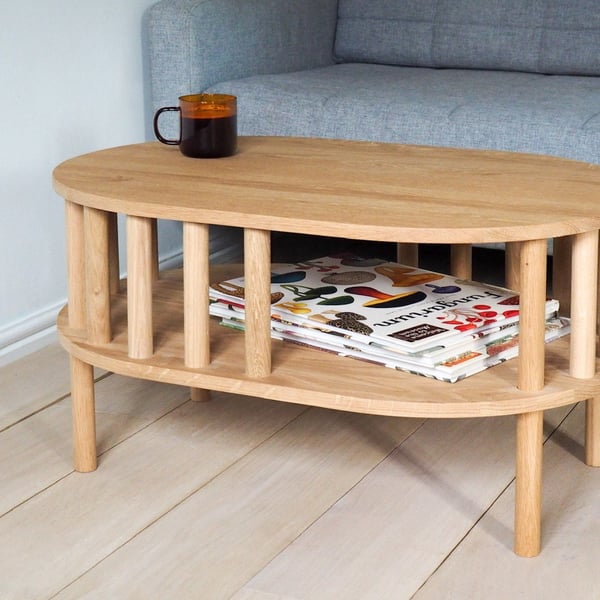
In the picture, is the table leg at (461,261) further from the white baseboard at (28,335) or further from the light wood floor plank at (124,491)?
the white baseboard at (28,335)

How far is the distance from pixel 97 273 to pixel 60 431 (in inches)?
13.5

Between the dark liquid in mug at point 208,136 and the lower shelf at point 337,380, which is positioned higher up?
the dark liquid in mug at point 208,136

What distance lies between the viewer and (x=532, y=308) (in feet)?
3.45

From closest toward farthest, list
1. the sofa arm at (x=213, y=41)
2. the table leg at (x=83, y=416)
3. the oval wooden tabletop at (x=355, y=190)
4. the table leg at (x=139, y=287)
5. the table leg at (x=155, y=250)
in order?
1. the oval wooden tabletop at (x=355, y=190)
2. the table leg at (x=139, y=287)
3. the table leg at (x=83, y=416)
4. the table leg at (x=155, y=250)
5. the sofa arm at (x=213, y=41)

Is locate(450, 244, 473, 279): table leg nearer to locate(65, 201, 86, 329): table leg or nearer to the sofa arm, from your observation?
locate(65, 201, 86, 329): table leg

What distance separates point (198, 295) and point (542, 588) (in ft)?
1.62

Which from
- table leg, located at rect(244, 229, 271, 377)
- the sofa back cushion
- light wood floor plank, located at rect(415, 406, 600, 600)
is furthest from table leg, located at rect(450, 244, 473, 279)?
the sofa back cushion

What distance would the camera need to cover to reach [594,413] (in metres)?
1.29

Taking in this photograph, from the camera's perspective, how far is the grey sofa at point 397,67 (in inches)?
70.8

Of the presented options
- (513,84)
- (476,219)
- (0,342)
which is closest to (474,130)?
(513,84)

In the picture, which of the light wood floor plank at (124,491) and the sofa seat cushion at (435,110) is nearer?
the light wood floor plank at (124,491)

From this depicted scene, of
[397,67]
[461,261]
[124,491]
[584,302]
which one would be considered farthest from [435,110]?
[124,491]

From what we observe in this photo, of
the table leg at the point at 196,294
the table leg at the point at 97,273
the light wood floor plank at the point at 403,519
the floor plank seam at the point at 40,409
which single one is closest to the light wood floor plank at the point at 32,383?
the floor plank seam at the point at 40,409

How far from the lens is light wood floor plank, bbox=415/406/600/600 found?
1062mm
